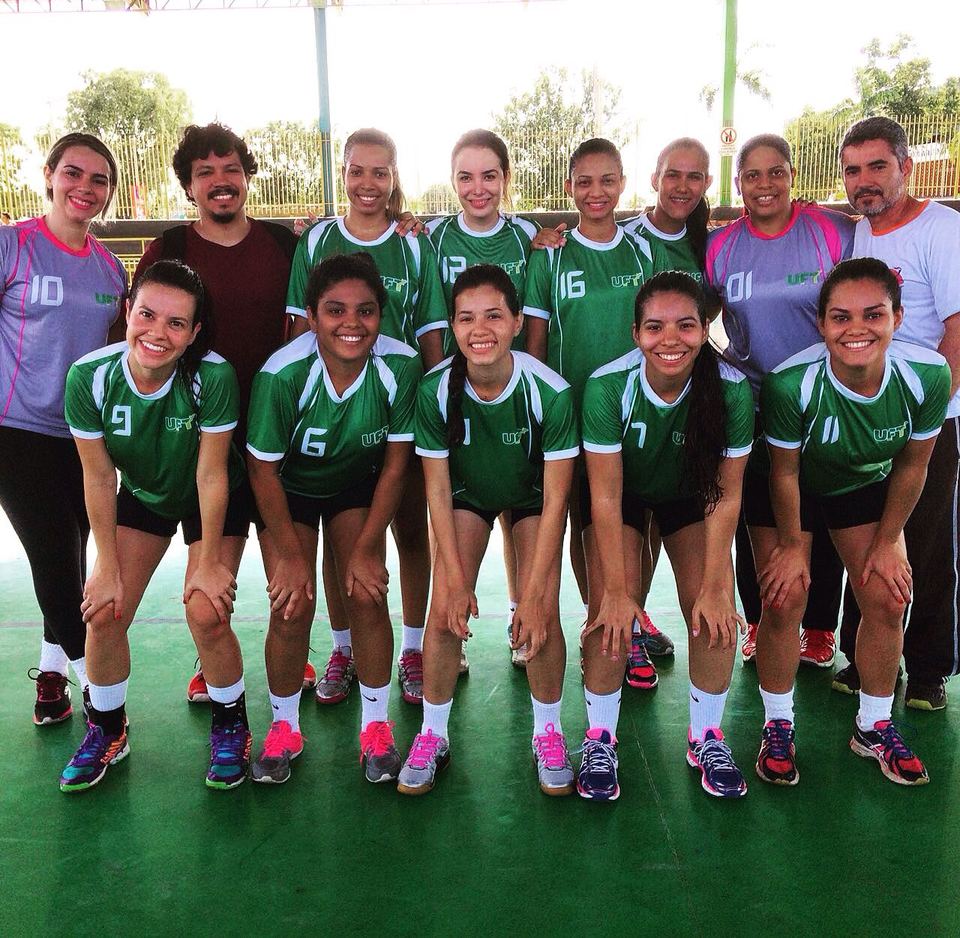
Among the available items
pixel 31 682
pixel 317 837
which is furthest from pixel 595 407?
pixel 31 682

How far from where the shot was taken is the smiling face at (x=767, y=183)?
133 inches

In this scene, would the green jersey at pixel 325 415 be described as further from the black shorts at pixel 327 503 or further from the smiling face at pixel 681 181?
the smiling face at pixel 681 181

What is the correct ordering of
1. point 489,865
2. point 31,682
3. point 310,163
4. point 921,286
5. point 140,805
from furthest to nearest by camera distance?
point 310,163, point 31,682, point 921,286, point 140,805, point 489,865

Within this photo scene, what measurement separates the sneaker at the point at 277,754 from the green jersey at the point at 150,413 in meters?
0.89

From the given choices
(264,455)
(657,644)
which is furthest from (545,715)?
(264,455)

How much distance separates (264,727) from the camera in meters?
3.42

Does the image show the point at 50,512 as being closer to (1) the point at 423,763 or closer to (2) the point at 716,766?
(1) the point at 423,763

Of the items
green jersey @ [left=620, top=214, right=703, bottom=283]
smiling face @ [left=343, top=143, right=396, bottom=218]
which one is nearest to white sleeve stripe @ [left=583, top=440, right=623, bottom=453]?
green jersey @ [left=620, top=214, right=703, bottom=283]

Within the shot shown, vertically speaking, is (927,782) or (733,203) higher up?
(733,203)

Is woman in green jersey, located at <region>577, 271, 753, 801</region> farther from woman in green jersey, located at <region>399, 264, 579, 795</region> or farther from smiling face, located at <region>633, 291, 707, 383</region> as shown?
woman in green jersey, located at <region>399, 264, 579, 795</region>

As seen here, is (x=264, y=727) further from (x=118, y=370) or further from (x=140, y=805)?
(x=118, y=370)

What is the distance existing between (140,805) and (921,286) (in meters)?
3.24

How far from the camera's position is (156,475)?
2986 mm

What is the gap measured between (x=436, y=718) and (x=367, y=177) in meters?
2.02
